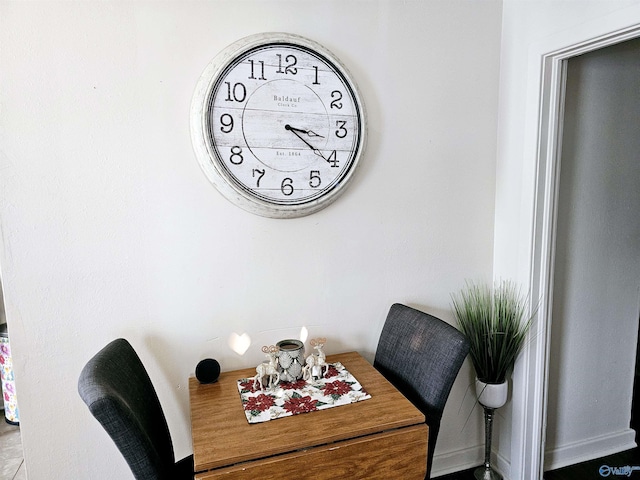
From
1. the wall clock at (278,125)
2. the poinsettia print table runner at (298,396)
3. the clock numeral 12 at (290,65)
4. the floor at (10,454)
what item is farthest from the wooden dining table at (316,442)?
the floor at (10,454)

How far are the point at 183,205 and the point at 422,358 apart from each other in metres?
1.08

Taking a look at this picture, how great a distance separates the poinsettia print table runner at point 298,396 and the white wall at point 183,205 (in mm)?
251

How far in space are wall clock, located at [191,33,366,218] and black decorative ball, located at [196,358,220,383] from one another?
610 mm

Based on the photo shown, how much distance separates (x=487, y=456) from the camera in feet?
6.82

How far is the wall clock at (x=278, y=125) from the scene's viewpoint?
1628mm

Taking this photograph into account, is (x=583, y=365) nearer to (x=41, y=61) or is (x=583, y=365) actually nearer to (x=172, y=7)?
(x=172, y=7)

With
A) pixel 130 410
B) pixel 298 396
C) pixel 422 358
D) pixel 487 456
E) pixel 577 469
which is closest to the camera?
pixel 130 410

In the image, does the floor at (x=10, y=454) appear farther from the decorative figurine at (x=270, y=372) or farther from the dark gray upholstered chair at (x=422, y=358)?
the dark gray upholstered chair at (x=422, y=358)

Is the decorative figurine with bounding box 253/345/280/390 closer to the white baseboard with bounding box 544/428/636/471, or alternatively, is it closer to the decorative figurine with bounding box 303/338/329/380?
the decorative figurine with bounding box 303/338/329/380

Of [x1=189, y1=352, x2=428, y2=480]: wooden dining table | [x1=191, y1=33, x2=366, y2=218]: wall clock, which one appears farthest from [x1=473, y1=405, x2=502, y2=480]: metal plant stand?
[x1=191, y1=33, x2=366, y2=218]: wall clock

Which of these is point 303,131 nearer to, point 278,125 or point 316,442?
point 278,125

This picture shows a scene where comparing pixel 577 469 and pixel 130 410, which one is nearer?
pixel 130 410

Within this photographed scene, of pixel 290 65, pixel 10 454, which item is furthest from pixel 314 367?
pixel 10 454

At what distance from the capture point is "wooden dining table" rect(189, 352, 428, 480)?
1242mm
